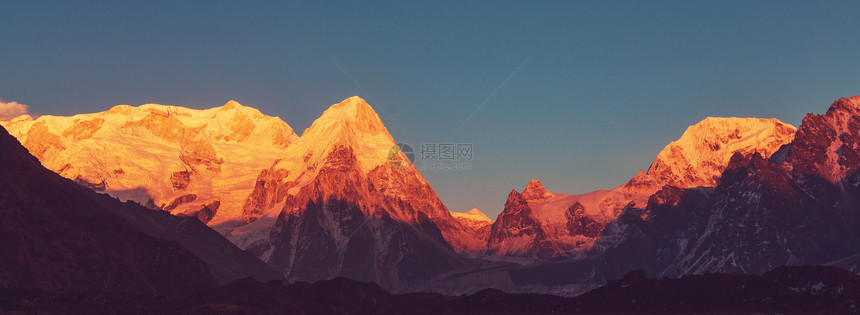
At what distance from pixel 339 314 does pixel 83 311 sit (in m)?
45.5

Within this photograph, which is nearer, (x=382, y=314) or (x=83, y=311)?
(x=83, y=311)

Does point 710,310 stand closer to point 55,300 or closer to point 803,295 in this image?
point 803,295

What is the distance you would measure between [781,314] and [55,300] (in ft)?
428

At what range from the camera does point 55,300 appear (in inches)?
7343

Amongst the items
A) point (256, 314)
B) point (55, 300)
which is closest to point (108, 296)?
point (55, 300)

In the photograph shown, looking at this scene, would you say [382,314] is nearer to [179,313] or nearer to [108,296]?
[179,313]

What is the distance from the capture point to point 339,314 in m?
196

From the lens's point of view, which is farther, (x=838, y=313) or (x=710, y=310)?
(x=710, y=310)

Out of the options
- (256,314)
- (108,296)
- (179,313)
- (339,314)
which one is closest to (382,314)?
(339,314)

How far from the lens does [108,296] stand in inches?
7539

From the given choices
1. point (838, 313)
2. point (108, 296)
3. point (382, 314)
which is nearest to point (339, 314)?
point (382, 314)

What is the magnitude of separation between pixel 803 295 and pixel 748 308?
10.4m

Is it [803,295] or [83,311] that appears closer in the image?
[83,311]

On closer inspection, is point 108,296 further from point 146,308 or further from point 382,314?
point 382,314
